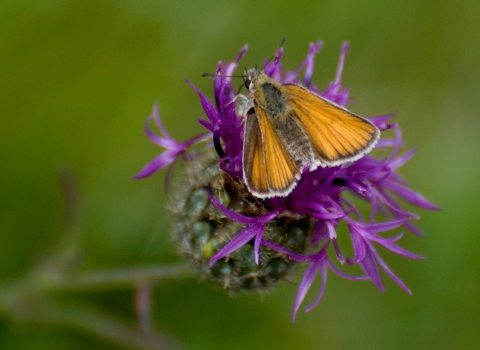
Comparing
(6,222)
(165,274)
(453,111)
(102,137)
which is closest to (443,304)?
(453,111)

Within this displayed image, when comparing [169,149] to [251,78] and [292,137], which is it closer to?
[251,78]

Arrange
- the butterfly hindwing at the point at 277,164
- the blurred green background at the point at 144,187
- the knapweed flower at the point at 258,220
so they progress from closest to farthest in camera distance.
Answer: the butterfly hindwing at the point at 277,164 < the knapweed flower at the point at 258,220 < the blurred green background at the point at 144,187

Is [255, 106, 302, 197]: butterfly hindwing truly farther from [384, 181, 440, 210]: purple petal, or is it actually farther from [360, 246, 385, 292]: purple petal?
[384, 181, 440, 210]: purple petal

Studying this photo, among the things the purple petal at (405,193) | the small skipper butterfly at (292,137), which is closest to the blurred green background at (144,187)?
the purple petal at (405,193)

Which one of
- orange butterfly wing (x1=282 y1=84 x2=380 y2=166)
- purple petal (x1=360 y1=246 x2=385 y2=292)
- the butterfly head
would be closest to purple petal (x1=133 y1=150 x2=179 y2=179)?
the butterfly head

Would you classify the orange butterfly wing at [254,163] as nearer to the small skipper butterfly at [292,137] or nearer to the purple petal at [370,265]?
the small skipper butterfly at [292,137]

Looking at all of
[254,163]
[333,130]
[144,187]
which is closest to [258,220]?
[254,163]

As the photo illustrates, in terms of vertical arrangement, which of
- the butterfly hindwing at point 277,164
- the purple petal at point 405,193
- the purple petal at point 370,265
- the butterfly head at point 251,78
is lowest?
the purple petal at point 370,265

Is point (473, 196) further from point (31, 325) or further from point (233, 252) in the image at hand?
point (31, 325)
